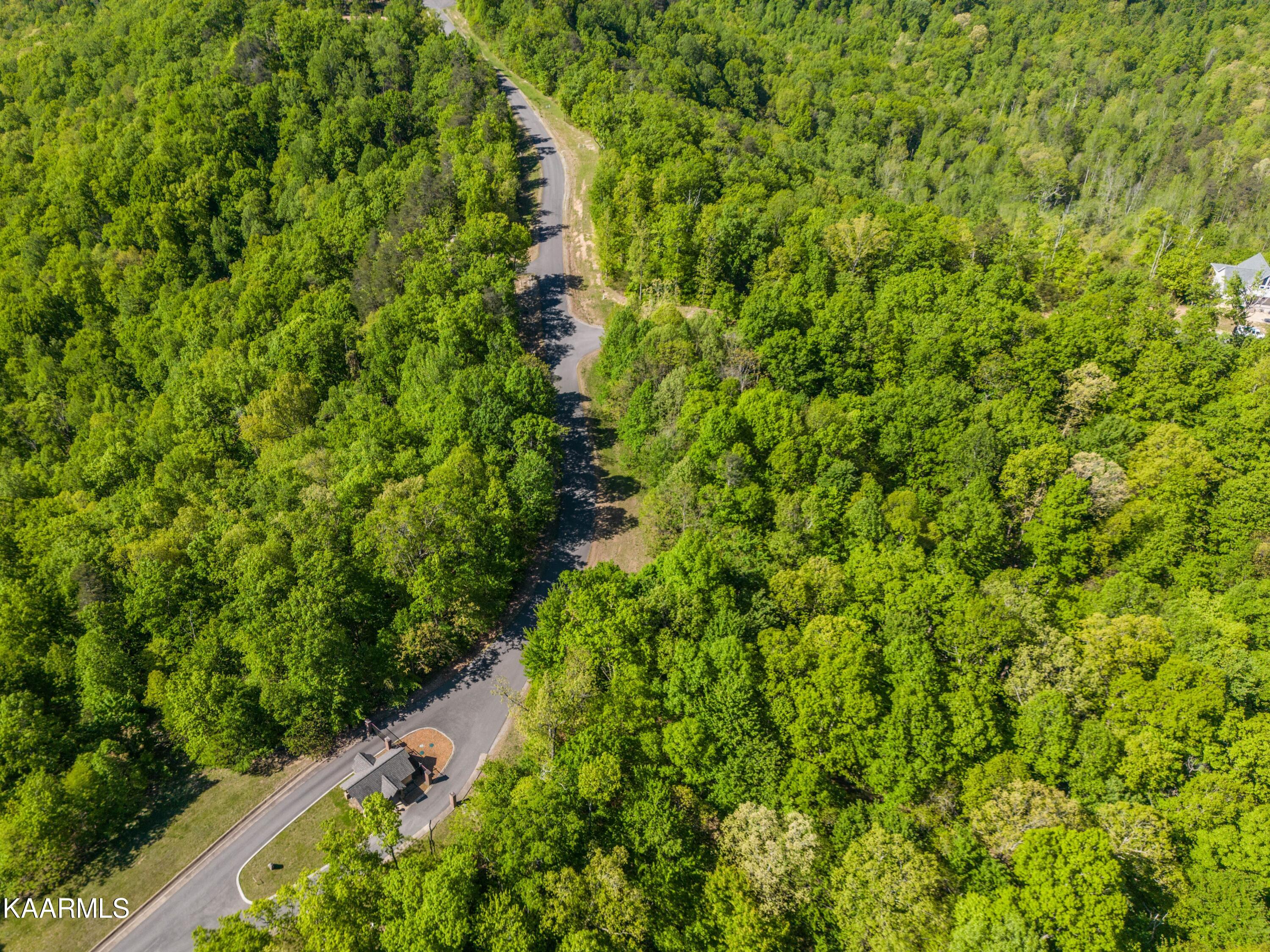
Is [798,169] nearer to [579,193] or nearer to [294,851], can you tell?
[579,193]

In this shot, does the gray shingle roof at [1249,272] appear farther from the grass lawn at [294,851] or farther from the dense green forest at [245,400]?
the grass lawn at [294,851]

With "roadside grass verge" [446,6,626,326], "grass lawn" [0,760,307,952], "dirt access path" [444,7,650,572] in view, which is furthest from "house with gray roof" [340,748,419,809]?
"roadside grass verge" [446,6,626,326]

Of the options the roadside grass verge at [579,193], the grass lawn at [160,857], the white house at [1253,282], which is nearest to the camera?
the grass lawn at [160,857]

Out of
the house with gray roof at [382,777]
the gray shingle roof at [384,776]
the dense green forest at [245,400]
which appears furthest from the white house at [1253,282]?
the gray shingle roof at [384,776]

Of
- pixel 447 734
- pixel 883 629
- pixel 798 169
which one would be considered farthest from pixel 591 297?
pixel 883 629

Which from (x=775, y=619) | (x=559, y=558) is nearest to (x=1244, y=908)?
(x=775, y=619)

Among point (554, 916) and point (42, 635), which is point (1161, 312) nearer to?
point (554, 916)

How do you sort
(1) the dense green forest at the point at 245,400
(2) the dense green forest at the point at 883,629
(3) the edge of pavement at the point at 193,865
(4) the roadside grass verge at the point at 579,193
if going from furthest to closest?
(4) the roadside grass verge at the point at 579,193
(1) the dense green forest at the point at 245,400
(3) the edge of pavement at the point at 193,865
(2) the dense green forest at the point at 883,629

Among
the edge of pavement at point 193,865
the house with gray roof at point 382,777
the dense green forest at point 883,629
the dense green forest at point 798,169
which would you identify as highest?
the dense green forest at point 798,169
